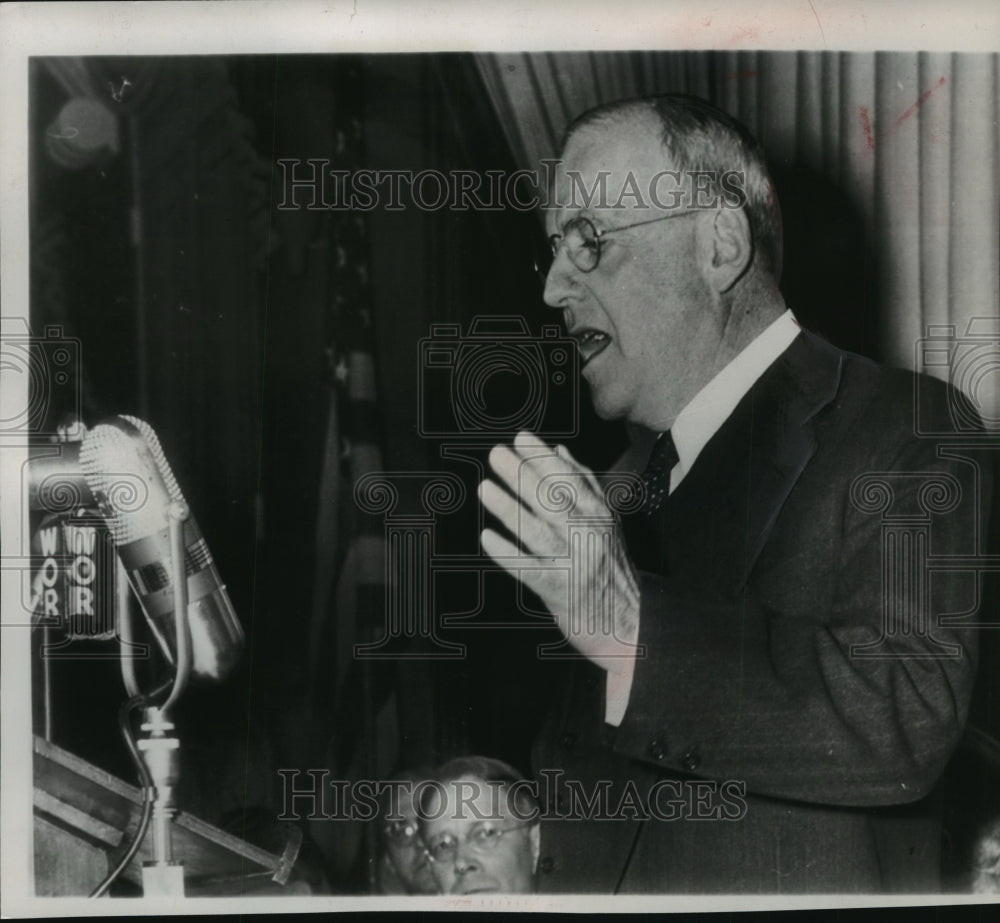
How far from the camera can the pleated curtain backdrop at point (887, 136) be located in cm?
283

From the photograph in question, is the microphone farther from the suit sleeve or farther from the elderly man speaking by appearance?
the suit sleeve

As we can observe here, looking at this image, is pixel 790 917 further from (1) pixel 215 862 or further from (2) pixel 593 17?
(2) pixel 593 17

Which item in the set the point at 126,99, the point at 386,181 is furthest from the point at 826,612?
the point at 126,99

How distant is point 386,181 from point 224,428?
2.29 feet

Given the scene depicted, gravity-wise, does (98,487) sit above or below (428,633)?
above

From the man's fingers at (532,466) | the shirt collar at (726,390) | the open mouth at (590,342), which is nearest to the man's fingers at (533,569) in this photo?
the man's fingers at (532,466)

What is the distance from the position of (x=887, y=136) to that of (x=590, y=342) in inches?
33.5

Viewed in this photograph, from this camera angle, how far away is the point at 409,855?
288 centimetres

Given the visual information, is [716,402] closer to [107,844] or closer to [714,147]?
[714,147]

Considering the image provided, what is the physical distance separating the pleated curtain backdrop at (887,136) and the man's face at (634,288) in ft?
0.38

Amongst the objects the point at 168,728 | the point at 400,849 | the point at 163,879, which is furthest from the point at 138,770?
the point at 400,849

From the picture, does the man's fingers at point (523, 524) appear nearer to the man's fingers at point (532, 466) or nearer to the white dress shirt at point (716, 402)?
the man's fingers at point (532, 466)

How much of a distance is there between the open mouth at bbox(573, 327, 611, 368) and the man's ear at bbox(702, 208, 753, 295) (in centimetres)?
27

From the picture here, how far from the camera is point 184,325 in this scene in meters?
2.88
